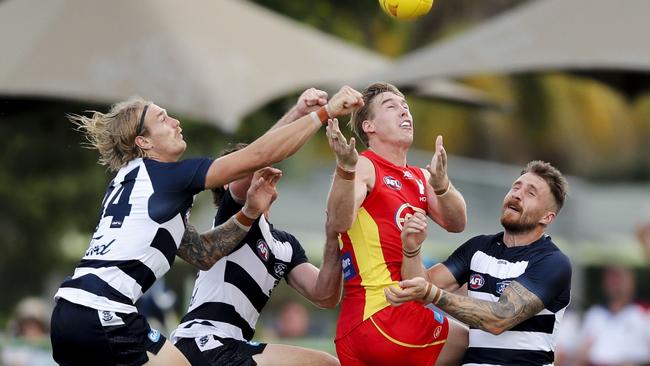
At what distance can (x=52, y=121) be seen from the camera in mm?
13852

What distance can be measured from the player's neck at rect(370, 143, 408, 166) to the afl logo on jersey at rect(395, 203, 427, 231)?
27cm

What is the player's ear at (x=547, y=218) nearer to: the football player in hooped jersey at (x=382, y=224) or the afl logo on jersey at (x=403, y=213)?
the football player in hooped jersey at (x=382, y=224)

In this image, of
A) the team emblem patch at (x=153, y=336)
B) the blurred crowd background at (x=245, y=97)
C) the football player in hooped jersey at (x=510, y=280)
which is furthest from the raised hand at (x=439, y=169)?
the blurred crowd background at (x=245, y=97)

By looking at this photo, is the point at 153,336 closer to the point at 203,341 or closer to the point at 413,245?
the point at 203,341

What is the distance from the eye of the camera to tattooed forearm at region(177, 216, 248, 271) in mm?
6965

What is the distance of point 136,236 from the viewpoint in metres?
6.21

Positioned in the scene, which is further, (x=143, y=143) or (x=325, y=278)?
(x=325, y=278)

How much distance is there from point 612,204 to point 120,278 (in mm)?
22281

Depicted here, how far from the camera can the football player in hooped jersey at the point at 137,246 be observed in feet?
20.2

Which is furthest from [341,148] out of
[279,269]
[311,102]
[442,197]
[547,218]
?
[279,269]

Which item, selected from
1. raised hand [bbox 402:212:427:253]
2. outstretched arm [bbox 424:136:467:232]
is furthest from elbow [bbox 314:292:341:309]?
raised hand [bbox 402:212:427:253]

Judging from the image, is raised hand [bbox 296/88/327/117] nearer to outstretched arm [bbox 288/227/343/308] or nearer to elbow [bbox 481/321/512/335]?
outstretched arm [bbox 288/227/343/308]

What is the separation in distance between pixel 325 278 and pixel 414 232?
100 cm

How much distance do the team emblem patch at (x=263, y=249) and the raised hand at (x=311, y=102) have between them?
81 cm
